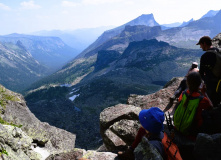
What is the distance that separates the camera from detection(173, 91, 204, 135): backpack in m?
8.05

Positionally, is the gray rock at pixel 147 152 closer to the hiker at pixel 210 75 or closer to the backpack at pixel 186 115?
the backpack at pixel 186 115

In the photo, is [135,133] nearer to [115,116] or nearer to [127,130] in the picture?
[127,130]

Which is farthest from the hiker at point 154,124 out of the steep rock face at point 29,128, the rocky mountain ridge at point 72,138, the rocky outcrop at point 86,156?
the steep rock face at point 29,128

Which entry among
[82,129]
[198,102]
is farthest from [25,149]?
[82,129]

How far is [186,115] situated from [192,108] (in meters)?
0.46

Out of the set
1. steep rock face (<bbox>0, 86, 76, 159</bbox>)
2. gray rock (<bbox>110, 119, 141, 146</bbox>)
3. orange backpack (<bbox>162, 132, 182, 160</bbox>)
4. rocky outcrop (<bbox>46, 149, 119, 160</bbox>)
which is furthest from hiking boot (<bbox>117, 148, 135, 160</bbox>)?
steep rock face (<bbox>0, 86, 76, 159</bbox>)

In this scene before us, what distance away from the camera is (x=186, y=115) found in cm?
824

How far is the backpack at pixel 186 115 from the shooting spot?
26.4 ft

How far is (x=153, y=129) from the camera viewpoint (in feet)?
21.0

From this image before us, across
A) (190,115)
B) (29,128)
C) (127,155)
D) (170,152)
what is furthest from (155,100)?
(170,152)

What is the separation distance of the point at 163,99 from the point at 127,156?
15.1 m

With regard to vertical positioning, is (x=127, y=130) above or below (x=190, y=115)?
below

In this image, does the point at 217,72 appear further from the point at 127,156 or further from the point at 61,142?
the point at 61,142

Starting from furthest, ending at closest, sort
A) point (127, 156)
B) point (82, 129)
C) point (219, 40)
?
1. point (82, 129)
2. point (219, 40)
3. point (127, 156)
